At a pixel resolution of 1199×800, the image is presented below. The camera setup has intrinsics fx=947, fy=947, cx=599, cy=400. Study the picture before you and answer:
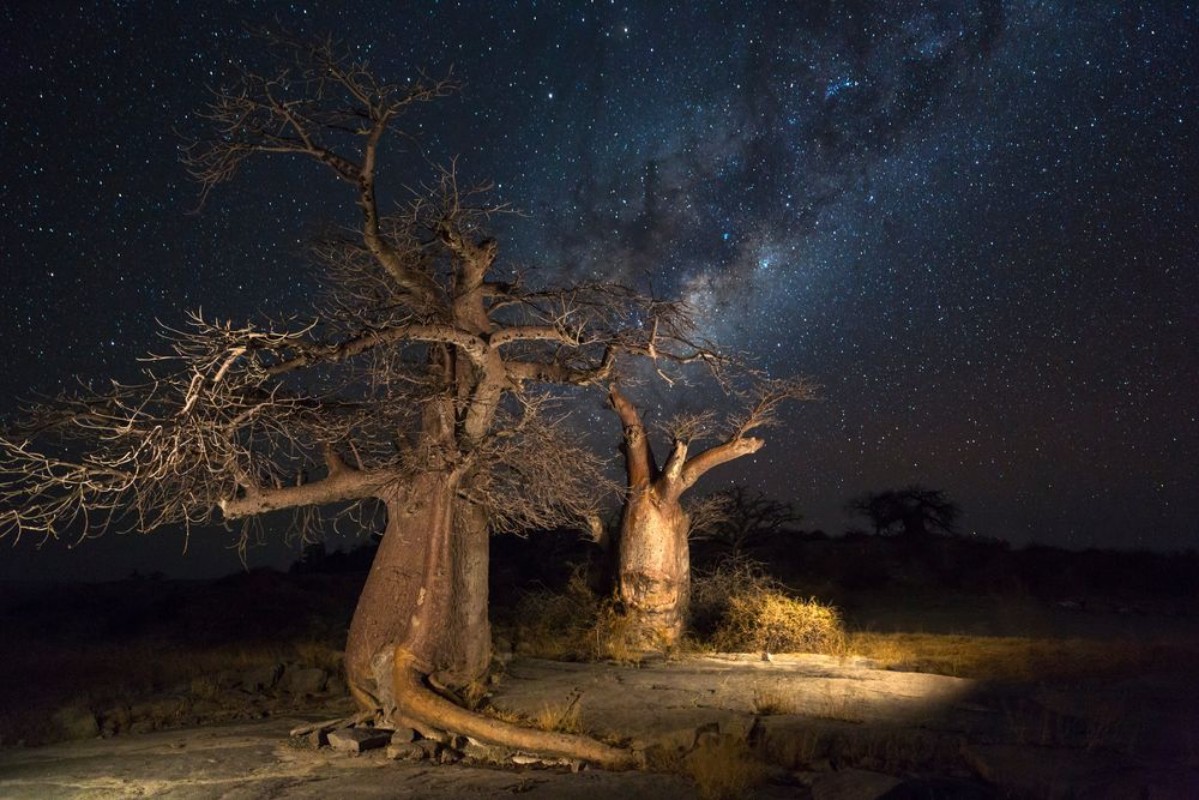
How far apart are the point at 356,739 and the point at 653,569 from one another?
7.60 m

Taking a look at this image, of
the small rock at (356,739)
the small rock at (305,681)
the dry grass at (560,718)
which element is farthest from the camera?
the small rock at (305,681)

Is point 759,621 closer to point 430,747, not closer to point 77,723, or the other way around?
point 430,747

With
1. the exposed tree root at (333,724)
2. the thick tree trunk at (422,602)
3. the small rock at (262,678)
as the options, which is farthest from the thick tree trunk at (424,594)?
the small rock at (262,678)

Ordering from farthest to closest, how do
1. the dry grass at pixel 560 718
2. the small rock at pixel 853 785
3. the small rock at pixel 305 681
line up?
1. the small rock at pixel 305 681
2. the dry grass at pixel 560 718
3. the small rock at pixel 853 785

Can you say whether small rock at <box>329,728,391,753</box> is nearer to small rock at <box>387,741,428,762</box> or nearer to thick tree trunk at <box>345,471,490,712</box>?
small rock at <box>387,741,428,762</box>

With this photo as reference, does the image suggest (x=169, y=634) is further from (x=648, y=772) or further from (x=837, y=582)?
(x=648, y=772)

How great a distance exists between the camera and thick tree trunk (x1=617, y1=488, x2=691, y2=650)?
595 inches

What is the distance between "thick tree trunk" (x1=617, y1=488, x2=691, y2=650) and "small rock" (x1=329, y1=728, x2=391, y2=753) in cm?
701

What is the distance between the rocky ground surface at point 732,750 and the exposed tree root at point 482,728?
0.16 meters

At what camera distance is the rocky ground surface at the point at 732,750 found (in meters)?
6.40

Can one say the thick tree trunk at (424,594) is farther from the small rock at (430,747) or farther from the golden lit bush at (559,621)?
the golden lit bush at (559,621)

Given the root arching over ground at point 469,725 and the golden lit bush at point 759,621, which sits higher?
the golden lit bush at point 759,621

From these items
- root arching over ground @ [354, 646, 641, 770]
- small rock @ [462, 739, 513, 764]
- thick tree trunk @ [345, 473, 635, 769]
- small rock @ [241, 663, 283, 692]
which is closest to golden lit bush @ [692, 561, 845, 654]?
thick tree trunk @ [345, 473, 635, 769]

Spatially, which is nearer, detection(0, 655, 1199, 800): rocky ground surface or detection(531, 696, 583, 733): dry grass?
detection(0, 655, 1199, 800): rocky ground surface
